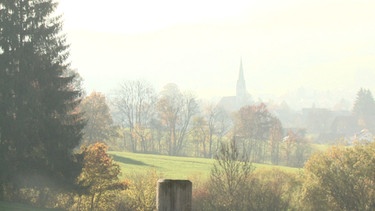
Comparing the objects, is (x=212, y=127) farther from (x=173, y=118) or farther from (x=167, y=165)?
(x=167, y=165)

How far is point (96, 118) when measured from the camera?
5550 cm

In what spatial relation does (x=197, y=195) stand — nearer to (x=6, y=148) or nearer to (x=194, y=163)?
(x=6, y=148)

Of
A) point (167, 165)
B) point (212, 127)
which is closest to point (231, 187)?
point (167, 165)

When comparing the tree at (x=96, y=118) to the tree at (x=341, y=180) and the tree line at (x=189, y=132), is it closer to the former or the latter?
the tree line at (x=189, y=132)

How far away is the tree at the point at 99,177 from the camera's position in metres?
30.1

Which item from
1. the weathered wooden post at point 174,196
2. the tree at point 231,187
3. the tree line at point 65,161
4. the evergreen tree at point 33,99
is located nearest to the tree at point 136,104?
the tree line at point 65,161

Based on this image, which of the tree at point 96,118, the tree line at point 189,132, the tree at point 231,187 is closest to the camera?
the tree at point 231,187

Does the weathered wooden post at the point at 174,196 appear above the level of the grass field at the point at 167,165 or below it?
above

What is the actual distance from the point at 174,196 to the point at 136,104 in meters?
80.0

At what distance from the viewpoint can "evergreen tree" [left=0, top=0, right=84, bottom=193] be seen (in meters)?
29.0

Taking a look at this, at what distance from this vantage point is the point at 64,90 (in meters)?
30.1

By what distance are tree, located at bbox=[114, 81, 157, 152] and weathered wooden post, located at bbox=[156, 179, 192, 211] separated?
75.0 m

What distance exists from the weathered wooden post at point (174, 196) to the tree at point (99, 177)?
1086 inches

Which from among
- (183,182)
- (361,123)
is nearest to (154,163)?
(183,182)
